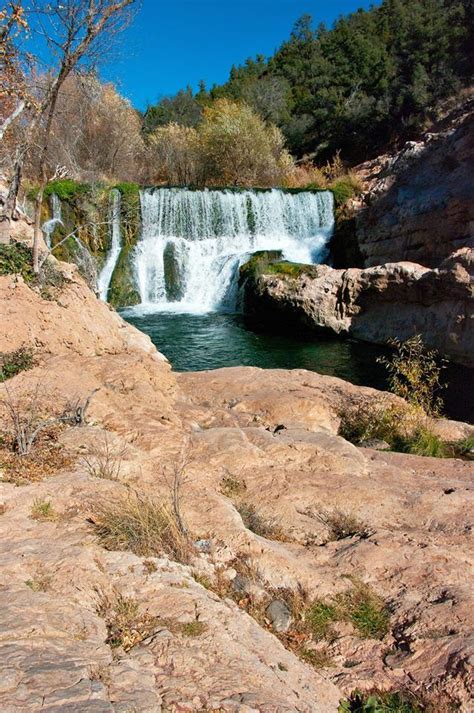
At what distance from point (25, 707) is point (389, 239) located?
56.4 ft

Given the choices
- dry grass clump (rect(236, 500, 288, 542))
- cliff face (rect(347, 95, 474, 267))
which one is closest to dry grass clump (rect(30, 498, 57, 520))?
dry grass clump (rect(236, 500, 288, 542))

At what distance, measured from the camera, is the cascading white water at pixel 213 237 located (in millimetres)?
18734

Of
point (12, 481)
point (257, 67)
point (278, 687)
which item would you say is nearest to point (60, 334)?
point (12, 481)

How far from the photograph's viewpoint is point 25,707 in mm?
1603

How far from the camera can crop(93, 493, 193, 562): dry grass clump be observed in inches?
112

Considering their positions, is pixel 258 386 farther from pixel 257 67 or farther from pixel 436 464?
pixel 257 67

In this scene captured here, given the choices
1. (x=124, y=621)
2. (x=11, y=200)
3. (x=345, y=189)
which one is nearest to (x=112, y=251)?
(x=345, y=189)

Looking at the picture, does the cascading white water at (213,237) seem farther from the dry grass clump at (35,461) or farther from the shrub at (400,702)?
the shrub at (400,702)

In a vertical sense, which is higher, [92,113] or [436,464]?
[92,113]

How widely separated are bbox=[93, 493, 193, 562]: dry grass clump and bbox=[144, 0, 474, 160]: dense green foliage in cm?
3165

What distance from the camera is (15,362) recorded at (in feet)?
18.8

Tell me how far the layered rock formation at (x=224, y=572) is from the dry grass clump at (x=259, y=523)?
3cm

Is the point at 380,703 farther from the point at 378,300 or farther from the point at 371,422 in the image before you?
the point at 378,300

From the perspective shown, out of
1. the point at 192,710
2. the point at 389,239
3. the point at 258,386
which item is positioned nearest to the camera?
the point at 192,710
